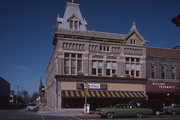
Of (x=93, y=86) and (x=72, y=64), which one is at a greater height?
(x=72, y=64)

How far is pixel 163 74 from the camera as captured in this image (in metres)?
44.9

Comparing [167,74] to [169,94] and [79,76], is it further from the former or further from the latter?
[79,76]

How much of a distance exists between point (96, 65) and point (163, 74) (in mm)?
13326

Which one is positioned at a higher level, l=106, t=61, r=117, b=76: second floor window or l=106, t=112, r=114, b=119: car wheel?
l=106, t=61, r=117, b=76: second floor window

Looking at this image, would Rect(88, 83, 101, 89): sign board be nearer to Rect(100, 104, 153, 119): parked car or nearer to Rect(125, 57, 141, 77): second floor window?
Rect(125, 57, 141, 77): second floor window

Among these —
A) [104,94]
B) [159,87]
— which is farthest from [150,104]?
[159,87]

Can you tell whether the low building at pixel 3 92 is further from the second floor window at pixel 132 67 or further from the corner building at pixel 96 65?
the second floor window at pixel 132 67

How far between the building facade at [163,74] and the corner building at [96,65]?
1582 millimetres

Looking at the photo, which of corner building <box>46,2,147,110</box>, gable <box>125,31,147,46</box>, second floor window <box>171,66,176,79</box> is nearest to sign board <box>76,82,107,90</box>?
corner building <box>46,2,147,110</box>

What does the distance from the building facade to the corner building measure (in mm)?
1582

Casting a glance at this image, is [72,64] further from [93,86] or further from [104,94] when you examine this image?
[104,94]

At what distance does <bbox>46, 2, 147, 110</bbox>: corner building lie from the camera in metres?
38.6

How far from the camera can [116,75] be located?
4178cm

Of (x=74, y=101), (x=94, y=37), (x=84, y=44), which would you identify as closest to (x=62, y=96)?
(x=74, y=101)
